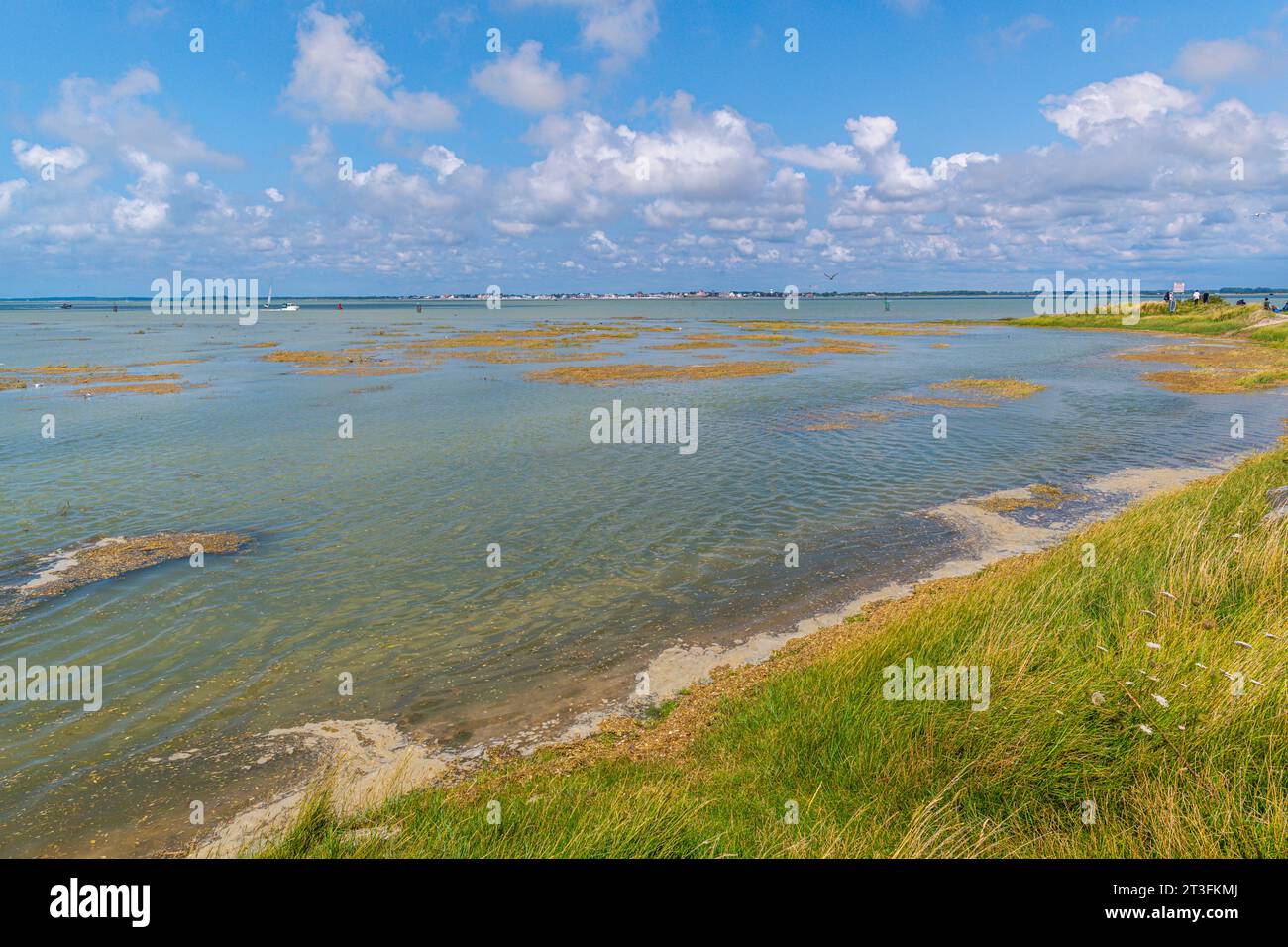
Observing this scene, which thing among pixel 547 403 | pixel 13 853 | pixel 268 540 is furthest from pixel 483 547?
pixel 547 403

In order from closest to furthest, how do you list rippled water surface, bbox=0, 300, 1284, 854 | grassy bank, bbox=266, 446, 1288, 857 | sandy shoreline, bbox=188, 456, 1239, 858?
1. grassy bank, bbox=266, 446, 1288, 857
2. sandy shoreline, bbox=188, 456, 1239, 858
3. rippled water surface, bbox=0, 300, 1284, 854

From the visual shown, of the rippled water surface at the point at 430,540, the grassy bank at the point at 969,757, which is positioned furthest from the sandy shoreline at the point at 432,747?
the grassy bank at the point at 969,757

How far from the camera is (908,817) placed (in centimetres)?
664

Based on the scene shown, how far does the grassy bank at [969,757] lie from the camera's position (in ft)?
19.4

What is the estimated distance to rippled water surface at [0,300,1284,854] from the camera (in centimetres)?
1048

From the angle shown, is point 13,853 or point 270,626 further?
point 270,626

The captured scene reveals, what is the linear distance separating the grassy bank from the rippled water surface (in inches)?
111

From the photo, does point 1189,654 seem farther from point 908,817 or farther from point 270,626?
point 270,626

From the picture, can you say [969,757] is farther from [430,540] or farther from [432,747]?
[430,540]

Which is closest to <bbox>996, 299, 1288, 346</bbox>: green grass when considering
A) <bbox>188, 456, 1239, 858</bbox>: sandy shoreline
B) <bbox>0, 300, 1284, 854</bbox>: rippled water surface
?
<bbox>0, 300, 1284, 854</bbox>: rippled water surface

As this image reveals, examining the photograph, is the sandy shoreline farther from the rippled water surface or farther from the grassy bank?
the grassy bank

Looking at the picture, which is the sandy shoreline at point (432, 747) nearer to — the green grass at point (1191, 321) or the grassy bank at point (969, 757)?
the grassy bank at point (969, 757)
